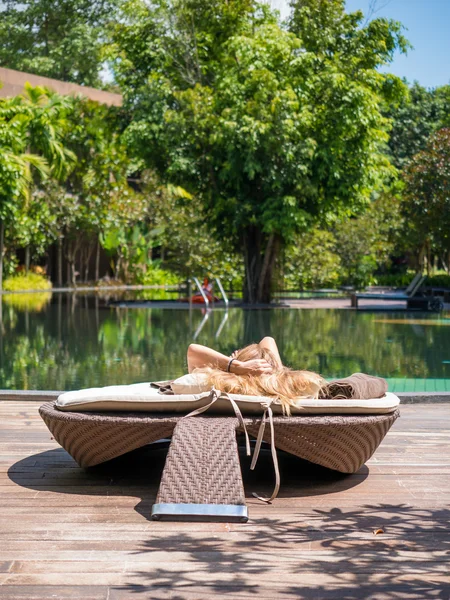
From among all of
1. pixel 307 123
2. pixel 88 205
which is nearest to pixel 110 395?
pixel 307 123

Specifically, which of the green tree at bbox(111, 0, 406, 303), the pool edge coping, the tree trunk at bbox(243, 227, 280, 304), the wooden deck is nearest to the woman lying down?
the wooden deck

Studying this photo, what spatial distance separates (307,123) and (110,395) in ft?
64.7

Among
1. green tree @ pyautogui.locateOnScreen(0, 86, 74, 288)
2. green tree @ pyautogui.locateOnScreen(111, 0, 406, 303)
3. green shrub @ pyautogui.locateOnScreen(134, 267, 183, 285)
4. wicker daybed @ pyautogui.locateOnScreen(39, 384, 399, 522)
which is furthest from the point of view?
green shrub @ pyautogui.locateOnScreen(134, 267, 183, 285)

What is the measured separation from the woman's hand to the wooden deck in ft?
1.92

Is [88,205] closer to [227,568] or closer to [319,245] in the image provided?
[319,245]

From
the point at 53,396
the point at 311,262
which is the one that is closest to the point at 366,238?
the point at 311,262

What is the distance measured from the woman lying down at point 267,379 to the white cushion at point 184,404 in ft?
0.34

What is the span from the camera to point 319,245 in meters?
33.8

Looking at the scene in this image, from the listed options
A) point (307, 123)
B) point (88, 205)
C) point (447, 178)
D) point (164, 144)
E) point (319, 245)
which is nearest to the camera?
point (307, 123)

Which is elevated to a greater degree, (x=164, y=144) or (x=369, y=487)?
(x=164, y=144)

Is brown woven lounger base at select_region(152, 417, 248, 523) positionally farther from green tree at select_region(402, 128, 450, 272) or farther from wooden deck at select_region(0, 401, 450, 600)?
green tree at select_region(402, 128, 450, 272)

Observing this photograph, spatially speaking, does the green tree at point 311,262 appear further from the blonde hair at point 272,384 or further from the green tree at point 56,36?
the blonde hair at point 272,384

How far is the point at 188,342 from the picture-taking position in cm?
1418

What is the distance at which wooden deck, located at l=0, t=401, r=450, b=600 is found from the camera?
3.16 meters
